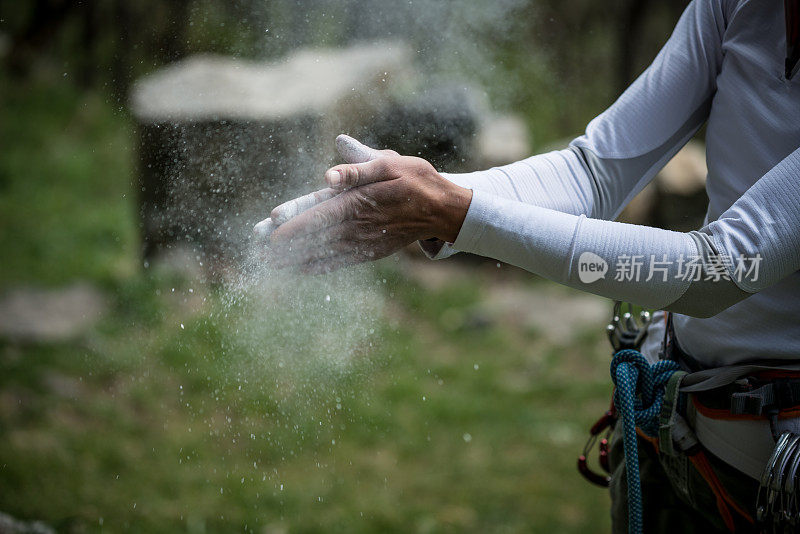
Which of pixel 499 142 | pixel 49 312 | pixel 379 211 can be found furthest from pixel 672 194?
pixel 49 312

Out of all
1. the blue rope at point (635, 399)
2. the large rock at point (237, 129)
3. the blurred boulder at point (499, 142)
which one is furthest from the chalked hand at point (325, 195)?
the blurred boulder at point (499, 142)

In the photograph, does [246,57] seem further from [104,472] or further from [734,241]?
[734,241]

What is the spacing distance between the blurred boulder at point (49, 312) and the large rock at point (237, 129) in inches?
18.4

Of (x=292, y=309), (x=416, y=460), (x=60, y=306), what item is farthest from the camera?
(x=60, y=306)

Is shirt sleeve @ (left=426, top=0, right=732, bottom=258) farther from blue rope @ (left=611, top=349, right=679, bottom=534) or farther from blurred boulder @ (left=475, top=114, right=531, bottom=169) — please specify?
blurred boulder @ (left=475, top=114, right=531, bottom=169)

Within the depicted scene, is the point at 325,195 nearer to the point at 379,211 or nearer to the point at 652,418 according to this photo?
the point at 379,211

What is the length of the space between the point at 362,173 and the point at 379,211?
0.21 feet

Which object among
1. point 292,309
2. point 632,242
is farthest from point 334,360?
point 632,242

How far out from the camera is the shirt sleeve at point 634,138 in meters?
1.22

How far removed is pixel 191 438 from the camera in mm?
2814

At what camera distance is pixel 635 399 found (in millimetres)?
1230

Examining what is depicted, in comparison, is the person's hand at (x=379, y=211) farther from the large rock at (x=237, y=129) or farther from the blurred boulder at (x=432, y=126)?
the blurred boulder at (x=432, y=126)

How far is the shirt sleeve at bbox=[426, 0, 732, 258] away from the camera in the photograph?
4.01ft

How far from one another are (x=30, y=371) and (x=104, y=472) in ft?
2.39
